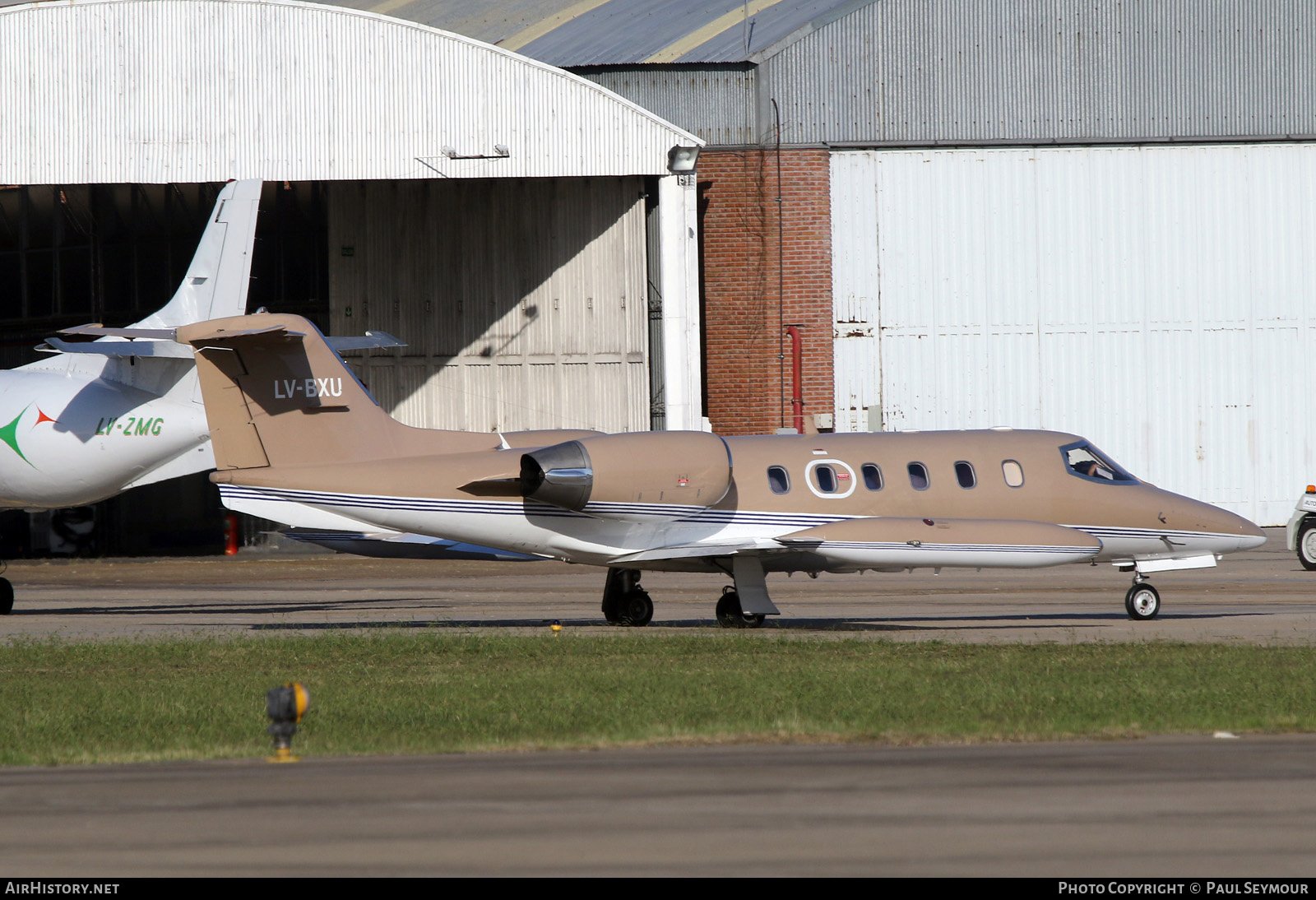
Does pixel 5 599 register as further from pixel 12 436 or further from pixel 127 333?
pixel 127 333

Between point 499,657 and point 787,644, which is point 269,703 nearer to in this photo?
point 499,657

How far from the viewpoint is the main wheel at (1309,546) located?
29938mm

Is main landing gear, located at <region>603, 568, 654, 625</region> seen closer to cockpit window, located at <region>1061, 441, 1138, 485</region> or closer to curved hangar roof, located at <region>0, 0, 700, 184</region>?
cockpit window, located at <region>1061, 441, 1138, 485</region>

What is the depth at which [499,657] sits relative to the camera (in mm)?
16672

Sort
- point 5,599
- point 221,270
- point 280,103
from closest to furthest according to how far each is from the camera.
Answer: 1. point 5,599
2. point 221,270
3. point 280,103

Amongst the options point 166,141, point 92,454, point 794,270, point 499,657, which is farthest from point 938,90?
point 499,657

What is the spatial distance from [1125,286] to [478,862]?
116ft

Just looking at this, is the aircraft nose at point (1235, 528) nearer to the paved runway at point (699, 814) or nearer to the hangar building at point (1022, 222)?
the paved runway at point (699, 814)

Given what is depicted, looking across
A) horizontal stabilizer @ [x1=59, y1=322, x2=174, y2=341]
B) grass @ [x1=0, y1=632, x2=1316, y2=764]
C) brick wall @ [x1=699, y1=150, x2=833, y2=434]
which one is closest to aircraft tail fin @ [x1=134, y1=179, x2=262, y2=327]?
horizontal stabilizer @ [x1=59, y1=322, x2=174, y2=341]

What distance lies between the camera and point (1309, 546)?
98.3ft

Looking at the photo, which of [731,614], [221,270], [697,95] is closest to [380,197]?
[697,95]

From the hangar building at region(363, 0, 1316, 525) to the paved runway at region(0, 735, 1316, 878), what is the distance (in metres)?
29.1

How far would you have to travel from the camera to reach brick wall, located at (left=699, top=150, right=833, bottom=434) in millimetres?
38969

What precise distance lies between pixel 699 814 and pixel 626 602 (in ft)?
42.4
